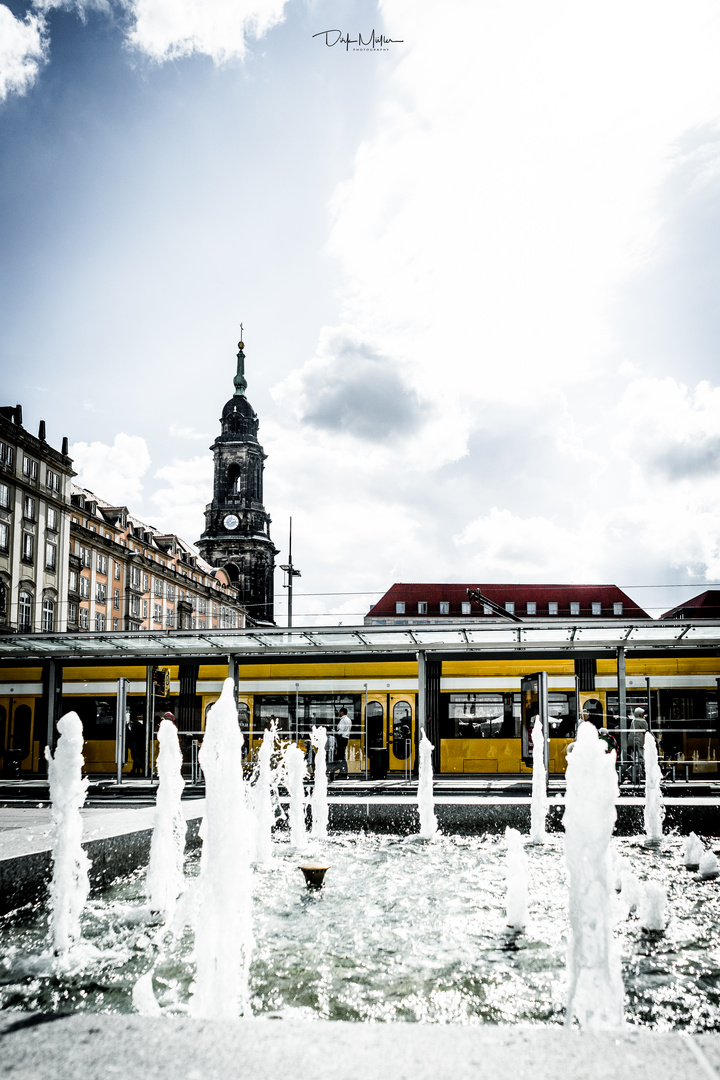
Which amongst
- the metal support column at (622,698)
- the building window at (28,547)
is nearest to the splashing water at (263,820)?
the metal support column at (622,698)

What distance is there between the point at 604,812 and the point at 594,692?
16.1m

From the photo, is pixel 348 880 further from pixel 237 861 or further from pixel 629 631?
pixel 629 631

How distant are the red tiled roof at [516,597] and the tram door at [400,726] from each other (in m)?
73.4

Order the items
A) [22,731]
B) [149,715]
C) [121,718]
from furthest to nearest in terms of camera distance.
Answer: [22,731]
[149,715]
[121,718]

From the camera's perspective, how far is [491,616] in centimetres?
8994

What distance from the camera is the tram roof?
18.7 m

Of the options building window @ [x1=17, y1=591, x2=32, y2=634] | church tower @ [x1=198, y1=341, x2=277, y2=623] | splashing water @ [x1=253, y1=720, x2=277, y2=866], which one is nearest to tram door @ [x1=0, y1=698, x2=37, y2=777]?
splashing water @ [x1=253, y1=720, x2=277, y2=866]

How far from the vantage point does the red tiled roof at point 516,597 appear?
96.8 m

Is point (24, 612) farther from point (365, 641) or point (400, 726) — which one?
point (365, 641)

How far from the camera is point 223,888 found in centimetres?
619

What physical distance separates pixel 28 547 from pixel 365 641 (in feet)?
142

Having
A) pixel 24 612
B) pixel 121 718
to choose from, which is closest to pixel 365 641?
pixel 121 718

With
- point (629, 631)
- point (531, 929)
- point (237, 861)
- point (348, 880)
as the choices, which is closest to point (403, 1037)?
point (237, 861)

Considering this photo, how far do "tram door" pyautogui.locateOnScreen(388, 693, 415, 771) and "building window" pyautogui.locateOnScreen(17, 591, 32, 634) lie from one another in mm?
39900
